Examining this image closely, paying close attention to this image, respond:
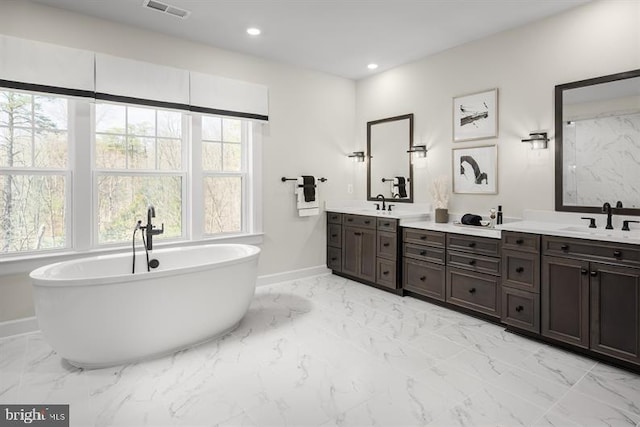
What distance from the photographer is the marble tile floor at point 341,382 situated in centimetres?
204

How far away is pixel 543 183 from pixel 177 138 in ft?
12.0

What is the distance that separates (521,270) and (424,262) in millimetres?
1055

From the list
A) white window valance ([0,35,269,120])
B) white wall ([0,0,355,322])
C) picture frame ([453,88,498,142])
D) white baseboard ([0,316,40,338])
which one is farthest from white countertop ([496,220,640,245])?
white baseboard ([0,316,40,338])

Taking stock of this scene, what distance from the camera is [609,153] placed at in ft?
10.2

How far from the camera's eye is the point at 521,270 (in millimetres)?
3072

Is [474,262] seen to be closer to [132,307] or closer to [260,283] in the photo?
[260,283]

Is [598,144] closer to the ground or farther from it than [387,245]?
farther from it

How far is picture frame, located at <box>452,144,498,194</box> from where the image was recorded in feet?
12.8

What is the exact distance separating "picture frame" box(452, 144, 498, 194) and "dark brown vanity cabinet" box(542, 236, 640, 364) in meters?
1.15

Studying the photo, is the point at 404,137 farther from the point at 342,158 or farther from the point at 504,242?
the point at 504,242

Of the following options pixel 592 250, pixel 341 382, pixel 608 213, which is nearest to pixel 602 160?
pixel 608 213

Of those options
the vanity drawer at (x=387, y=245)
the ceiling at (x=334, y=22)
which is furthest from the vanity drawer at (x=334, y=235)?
the ceiling at (x=334, y=22)

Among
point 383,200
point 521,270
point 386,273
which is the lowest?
point 386,273

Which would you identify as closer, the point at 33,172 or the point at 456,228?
the point at 33,172
